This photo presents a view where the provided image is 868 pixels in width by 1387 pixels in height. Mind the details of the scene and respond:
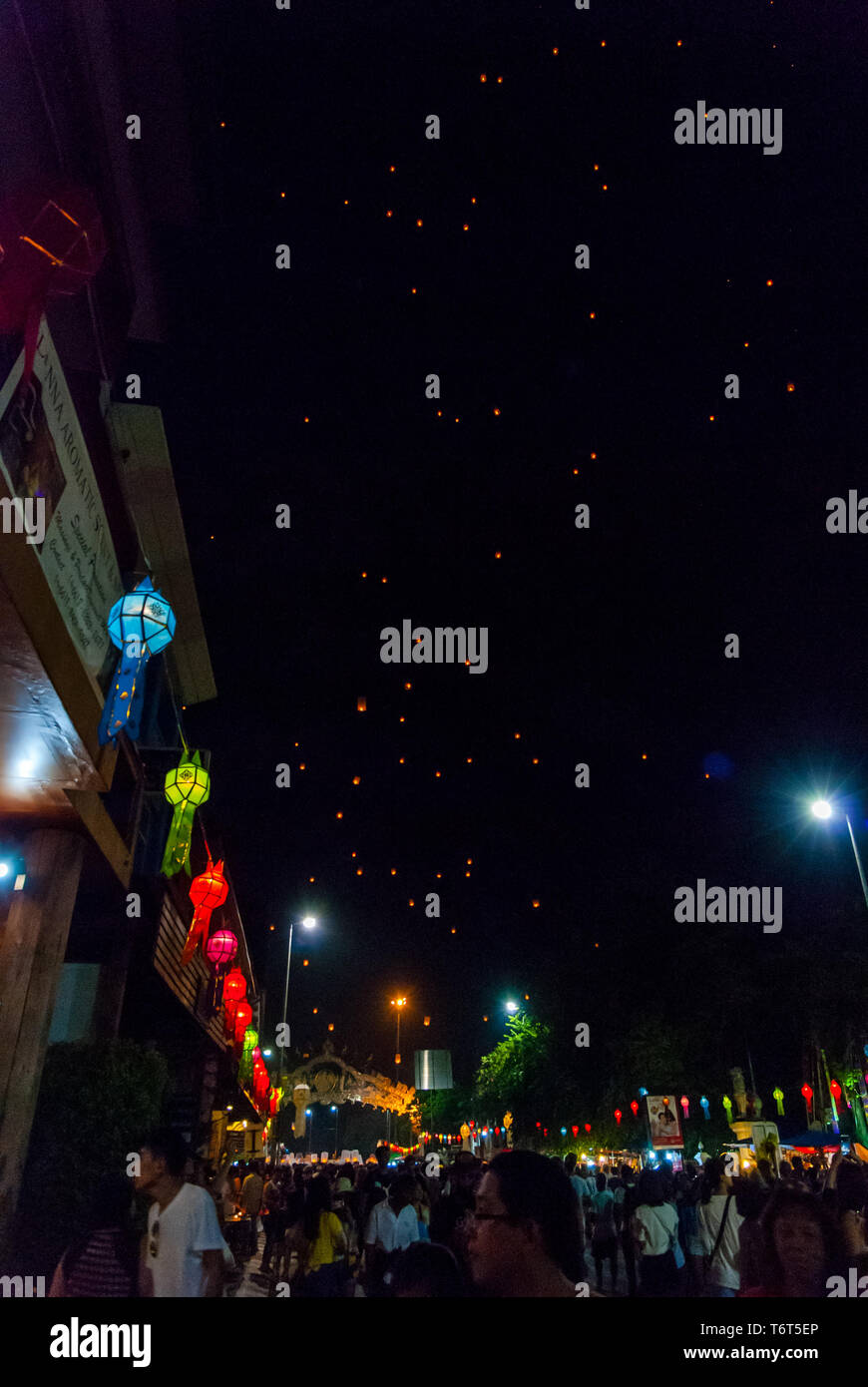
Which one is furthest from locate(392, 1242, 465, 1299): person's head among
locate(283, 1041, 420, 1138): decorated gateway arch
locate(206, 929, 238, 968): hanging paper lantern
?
locate(283, 1041, 420, 1138): decorated gateway arch

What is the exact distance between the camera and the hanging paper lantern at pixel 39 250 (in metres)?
5.84

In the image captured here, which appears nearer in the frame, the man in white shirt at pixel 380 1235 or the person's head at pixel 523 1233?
the person's head at pixel 523 1233

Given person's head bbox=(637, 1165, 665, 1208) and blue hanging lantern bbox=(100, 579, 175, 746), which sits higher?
blue hanging lantern bbox=(100, 579, 175, 746)

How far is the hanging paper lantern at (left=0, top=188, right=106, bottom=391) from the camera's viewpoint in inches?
230

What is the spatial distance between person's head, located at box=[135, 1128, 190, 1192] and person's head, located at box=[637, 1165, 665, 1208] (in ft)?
16.3

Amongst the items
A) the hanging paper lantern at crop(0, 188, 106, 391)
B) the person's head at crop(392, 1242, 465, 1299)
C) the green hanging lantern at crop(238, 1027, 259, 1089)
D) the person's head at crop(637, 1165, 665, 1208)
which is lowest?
the person's head at crop(637, 1165, 665, 1208)

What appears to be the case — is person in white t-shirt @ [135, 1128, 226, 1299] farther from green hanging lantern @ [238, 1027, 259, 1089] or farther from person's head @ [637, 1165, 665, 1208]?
green hanging lantern @ [238, 1027, 259, 1089]

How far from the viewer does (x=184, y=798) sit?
11125 millimetres

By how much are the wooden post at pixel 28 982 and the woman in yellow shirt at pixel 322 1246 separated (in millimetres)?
2765

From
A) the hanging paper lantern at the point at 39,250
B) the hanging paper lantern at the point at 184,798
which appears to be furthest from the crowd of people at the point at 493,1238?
the hanging paper lantern at the point at 39,250

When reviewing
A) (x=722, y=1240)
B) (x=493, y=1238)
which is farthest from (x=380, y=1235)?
(x=493, y=1238)

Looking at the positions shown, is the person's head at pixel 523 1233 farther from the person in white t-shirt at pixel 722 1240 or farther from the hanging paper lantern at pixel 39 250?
the hanging paper lantern at pixel 39 250

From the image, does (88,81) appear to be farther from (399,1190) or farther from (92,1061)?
(399,1190)
